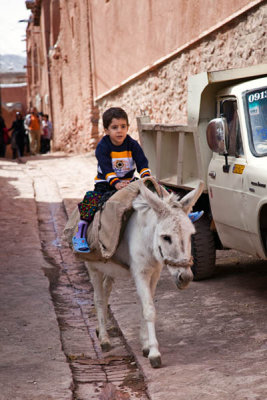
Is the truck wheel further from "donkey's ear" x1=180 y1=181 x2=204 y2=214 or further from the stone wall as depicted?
"donkey's ear" x1=180 y1=181 x2=204 y2=214

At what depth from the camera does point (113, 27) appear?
20.5 m

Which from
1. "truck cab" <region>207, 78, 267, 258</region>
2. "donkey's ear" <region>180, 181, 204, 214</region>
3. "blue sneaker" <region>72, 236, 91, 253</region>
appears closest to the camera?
"donkey's ear" <region>180, 181, 204, 214</region>

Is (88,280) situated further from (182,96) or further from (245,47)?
(182,96)

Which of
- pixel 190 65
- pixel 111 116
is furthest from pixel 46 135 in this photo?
pixel 111 116

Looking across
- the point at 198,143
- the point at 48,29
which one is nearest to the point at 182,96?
the point at 198,143

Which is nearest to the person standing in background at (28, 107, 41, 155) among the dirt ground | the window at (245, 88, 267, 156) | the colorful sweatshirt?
the dirt ground

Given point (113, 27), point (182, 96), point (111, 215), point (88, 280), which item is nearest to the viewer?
point (111, 215)

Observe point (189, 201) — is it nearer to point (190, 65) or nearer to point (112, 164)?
point (112, 164)

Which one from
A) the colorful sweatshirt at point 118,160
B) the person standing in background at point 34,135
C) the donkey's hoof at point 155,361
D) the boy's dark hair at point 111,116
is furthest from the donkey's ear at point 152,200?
the person standing in background at point 34,135

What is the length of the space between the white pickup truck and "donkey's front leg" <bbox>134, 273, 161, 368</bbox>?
1.38 meters

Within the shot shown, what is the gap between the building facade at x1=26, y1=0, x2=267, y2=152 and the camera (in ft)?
38.8

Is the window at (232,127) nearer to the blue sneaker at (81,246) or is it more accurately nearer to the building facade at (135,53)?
the blue sneaker at (81,246)

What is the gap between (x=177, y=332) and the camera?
552 centimetres

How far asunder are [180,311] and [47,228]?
535 cm
